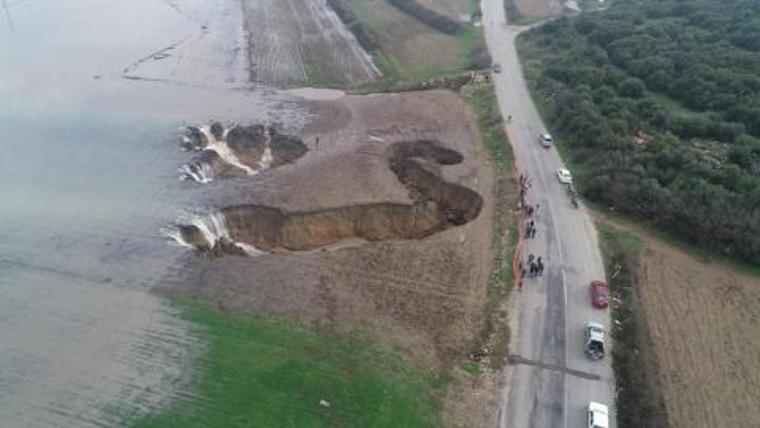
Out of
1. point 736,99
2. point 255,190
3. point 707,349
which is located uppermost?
point 736,99

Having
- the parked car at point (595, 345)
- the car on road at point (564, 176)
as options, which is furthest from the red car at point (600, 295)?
the car on road at point (564, 176)

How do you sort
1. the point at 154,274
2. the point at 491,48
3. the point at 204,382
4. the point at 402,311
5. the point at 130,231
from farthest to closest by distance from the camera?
the point at 491,48, the point at 130,231, the point at 154,274, the point at 402,311, the point at 204,382

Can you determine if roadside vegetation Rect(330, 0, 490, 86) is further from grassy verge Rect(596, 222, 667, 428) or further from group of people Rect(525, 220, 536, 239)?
grassy verge Rect(596, 222, 667, 428)

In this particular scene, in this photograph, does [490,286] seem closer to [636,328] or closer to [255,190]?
[636,328]

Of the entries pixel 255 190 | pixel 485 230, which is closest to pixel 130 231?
pixel 255 190

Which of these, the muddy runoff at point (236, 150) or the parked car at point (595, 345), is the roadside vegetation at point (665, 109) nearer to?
the parked car at point (595, 345)

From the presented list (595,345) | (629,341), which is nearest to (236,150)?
(595,345)

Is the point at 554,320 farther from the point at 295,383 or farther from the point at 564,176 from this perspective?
the point at 564,176
